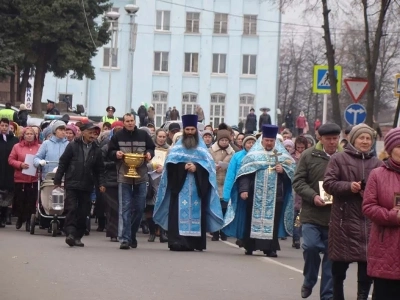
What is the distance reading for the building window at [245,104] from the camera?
302 feet

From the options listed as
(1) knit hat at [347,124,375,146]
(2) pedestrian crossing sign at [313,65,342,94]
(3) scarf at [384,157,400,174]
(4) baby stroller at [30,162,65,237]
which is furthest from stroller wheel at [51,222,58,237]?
(3) scarf at [384,157,400,174]

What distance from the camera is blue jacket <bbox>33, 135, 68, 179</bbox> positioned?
67.3 feet

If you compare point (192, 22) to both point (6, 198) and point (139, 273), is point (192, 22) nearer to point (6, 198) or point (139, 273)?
point (6, 198)

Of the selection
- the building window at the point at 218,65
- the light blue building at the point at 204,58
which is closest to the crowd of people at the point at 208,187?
the light blue building at the point at 204,58

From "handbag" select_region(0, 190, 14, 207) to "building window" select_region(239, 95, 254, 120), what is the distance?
7036cm

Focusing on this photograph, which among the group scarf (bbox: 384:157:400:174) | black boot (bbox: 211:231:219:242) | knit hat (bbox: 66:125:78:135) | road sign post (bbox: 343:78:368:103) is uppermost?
road sign post (bbox: 343:78:368:103)

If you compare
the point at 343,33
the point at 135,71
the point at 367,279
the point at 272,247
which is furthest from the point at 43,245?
the point at 343,33

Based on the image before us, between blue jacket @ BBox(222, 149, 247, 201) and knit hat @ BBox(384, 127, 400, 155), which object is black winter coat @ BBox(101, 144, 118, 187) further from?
knit hat @ BBox(384, 127, 400, 155)

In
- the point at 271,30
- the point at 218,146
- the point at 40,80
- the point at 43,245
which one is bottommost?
the point at 43,245

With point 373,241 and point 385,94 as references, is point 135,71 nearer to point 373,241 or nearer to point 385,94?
point 385,94

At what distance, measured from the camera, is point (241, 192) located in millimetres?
18125

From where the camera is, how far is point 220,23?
92188 millimetres

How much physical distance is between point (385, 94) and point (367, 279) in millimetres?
92386

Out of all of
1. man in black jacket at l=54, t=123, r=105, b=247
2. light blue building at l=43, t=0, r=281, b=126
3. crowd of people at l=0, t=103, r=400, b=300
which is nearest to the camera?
crowd of people at l=0, t=103, r=400, b=300
